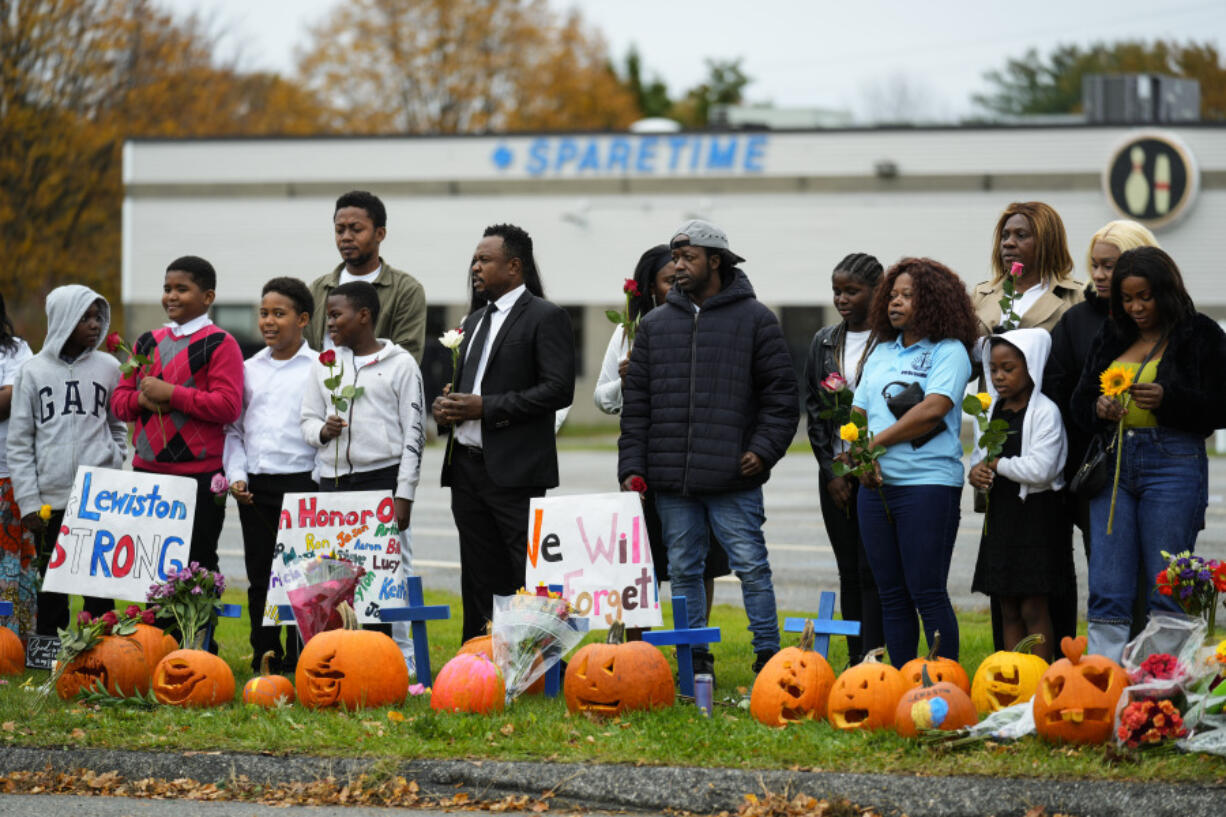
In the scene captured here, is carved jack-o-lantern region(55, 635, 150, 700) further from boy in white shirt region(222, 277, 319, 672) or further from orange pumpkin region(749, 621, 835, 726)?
orange pumpkin region(749, 621, 835, 726)

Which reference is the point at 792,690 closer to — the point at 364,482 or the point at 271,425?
the point at 364,482

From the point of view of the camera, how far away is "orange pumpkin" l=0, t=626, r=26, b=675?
7.85 m

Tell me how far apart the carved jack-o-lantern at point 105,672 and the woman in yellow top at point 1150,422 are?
445 centimetres

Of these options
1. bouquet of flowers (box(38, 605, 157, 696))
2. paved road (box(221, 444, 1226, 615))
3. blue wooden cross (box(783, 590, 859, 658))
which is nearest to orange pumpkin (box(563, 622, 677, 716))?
blue wooden cross (box(783, 590, 859, 658))

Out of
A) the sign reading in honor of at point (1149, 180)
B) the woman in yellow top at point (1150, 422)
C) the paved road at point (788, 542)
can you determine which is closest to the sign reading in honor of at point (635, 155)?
the sign reading in honor of at point (1149, 180)

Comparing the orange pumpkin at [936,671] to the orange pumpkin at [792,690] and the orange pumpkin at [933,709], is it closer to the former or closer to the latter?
the orange pumpkin at [933,709]

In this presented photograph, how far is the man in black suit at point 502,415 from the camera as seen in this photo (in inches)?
300

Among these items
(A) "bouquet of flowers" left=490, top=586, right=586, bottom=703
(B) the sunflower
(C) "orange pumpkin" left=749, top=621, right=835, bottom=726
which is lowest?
(C) "orange pumpkin" left=749, top=621, right=835, bottom=726

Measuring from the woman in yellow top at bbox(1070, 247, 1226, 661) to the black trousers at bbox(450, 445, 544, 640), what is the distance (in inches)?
110

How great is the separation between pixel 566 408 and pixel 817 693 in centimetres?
220

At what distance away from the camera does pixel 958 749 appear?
5.88 m

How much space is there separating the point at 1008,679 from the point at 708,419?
6.11 ft

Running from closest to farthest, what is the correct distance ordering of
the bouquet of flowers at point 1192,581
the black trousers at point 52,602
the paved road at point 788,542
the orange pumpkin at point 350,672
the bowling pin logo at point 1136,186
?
the bouquet of flowers at point 1192,581 < the orange pumpkin at point 350,672 < the black trousers at point 52,602 < the paved road at point 788,542 < the bowling pin logo at point 1136,186

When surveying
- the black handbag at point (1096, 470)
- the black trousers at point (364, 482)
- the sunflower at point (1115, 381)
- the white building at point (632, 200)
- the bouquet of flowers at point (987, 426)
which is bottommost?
the black trousers at point (364, 482)
